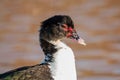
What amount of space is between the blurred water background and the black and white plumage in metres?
3.58

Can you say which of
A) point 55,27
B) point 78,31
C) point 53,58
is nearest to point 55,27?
point 55,27

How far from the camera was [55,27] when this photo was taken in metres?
12.6

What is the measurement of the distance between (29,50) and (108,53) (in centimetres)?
156

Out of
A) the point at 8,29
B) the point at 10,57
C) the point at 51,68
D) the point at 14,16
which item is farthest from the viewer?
the point at 14,16

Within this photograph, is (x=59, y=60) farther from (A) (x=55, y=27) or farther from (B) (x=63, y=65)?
(A) (x=55, y=27)

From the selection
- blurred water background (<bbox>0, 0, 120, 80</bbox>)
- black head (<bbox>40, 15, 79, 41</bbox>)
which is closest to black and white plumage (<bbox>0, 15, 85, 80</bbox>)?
black head (<bbox>40, 15, 79, 41</bbox>)

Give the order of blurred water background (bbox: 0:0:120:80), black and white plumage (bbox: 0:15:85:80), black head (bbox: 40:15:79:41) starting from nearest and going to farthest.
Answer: black and white plumage (bbox: 0:15:85:80)
black head (bbox: 40:15:79:41)
blurred water background (bbox: 0:0:120:80)

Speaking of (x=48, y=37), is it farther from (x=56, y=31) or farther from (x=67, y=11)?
(x=67, y=11)

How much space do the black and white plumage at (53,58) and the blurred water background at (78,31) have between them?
11.7 ft

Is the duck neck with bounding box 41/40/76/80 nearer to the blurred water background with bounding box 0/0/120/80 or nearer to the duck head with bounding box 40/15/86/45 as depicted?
the duck head with bounding box 40/15/86/45

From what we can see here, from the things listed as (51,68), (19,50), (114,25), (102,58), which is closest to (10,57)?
(19,50)

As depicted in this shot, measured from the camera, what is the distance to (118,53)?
58.1ft

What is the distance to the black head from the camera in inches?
494

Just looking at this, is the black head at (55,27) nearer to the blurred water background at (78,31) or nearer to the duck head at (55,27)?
the duck head at (55,27)
